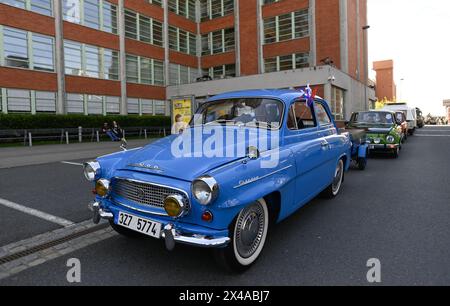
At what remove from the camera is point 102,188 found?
3.48m

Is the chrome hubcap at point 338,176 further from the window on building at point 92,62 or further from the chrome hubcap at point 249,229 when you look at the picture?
the window on building at point 92,62

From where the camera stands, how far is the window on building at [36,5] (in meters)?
20.7

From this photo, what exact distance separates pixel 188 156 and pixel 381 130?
9.34 m

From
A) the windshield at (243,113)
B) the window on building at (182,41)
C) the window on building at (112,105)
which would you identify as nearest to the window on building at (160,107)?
the window on building at (112,105)

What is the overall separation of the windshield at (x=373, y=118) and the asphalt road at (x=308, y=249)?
18.8ft

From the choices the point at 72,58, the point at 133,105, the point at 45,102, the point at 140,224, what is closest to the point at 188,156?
the point at 140,224

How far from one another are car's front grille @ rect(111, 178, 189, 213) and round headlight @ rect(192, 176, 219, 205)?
0.44 ft

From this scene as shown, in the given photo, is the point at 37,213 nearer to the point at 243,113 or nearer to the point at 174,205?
the point at 174,205

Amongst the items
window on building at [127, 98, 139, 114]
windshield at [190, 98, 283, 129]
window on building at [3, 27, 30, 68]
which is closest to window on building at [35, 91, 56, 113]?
window on building at [3, 27, 30, 68]
